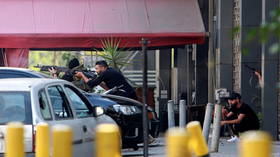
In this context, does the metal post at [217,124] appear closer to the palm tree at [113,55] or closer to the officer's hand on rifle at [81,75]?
the officer's hand on rifle at [81,75]

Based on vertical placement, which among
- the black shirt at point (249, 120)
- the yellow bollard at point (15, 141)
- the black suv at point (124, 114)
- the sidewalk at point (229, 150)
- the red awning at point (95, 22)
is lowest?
the sidewalk at point (229, 150)

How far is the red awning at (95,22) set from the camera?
23.0 m

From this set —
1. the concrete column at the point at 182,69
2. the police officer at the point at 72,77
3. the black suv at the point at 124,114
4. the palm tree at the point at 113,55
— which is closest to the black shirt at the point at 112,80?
the black suv at the point at 124,114

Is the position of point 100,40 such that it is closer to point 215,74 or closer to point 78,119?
point 215,74

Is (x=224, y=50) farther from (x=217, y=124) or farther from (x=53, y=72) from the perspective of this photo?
(x=217, y=124)

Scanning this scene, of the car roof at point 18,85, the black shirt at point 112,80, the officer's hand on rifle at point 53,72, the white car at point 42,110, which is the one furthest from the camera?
the officer's hand on rifle at point 53,72

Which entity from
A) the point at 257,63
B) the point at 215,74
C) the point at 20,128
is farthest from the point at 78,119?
the point at 215,74

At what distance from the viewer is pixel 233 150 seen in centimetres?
1683

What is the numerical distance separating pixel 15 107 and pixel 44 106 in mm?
335

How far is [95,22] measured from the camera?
77.5 ft

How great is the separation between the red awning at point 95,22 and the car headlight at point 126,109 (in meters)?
6.85

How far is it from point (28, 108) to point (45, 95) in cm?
43

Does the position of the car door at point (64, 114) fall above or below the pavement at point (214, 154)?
above

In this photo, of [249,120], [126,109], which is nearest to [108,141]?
[126,109]
